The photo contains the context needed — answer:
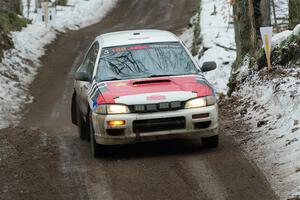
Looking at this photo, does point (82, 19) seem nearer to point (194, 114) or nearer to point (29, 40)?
point (29, 40)

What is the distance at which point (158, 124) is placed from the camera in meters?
8.48

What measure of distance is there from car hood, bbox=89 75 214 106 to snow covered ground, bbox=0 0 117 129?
22.2 feet

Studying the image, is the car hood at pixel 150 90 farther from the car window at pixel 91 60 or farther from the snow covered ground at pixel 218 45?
the snow covered ground at pixel 218 45

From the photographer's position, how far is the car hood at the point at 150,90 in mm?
8492

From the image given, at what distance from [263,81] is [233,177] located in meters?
4.53

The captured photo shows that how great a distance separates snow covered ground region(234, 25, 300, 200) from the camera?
7.51 meters

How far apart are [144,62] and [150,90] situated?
1050 mm

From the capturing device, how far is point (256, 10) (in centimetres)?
1453

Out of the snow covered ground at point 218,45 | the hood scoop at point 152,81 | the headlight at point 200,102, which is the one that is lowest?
the snow covered ground at point 218,45

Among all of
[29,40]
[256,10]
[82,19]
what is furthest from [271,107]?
[82,19]

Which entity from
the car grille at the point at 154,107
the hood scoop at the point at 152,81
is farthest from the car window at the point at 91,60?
the car grille at the point at 154,107

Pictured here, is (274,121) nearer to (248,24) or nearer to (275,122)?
(275,122)

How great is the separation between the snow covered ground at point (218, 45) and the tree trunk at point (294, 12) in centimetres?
220

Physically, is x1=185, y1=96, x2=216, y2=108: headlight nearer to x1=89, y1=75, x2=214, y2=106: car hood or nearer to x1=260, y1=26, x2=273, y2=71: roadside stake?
x1=89, y1=75, x2=214, y2=106: car hood
